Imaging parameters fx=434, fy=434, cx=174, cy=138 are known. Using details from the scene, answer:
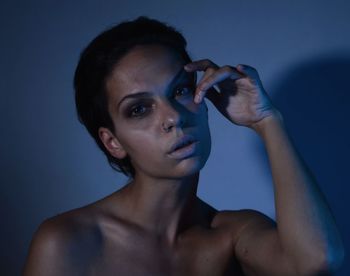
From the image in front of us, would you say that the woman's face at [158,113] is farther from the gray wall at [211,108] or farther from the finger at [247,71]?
the gray wall at [211,108]

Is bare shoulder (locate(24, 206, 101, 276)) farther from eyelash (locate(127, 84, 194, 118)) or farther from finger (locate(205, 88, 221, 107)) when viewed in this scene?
finger (locate(205, 88, 221, 107))

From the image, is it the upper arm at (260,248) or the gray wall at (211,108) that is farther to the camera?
the gray wall at (211,108)

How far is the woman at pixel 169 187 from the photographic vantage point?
0.82 m

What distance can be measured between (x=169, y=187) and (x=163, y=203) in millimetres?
49

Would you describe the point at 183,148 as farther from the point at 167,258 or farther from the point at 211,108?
→ the point at 211,108

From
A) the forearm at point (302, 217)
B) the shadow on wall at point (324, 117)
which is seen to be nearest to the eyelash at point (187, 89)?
the forearm at point (302, 217)

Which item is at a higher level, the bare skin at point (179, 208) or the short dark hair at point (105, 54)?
the short dark hair at point (105, 54)

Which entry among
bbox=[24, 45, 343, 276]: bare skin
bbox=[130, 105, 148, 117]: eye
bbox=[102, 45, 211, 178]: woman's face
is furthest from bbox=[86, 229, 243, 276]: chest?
bbox=[130, 105, 148, 117]: eye

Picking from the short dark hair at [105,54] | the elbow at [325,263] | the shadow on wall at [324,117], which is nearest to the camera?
the elbow at [325,263]

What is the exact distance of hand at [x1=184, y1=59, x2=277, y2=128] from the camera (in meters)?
0.84

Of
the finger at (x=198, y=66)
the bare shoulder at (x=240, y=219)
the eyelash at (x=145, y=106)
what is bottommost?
the bare shoulder at (x=240, y=219)

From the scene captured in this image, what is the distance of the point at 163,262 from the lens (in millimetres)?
980

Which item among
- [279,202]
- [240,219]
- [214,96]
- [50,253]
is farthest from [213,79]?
[50,253]

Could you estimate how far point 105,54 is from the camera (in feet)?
2.93
